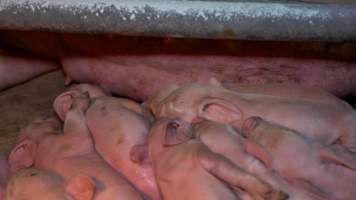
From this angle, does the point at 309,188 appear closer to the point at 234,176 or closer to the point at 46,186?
the point at 234,176

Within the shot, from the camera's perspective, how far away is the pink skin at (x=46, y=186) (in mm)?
1647

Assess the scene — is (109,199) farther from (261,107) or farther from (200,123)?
(261,107)

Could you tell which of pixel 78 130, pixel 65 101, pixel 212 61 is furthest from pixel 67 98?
pixel 212 61

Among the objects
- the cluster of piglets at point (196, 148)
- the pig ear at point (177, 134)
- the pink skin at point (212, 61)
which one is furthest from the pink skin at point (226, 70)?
the pig ear at point (177, 134)

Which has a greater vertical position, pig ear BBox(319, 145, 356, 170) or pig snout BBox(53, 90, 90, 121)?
pig ear BBox(319, 145, 356, 170)

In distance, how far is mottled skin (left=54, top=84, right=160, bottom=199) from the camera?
1.85m

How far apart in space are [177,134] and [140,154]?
0.44 ft

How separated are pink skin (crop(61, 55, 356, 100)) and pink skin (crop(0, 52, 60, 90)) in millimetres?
447

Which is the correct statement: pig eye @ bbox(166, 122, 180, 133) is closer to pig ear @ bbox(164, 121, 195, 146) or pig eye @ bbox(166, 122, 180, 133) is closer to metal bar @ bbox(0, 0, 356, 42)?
pig ear @ bbox(164, 121, 195, 146)

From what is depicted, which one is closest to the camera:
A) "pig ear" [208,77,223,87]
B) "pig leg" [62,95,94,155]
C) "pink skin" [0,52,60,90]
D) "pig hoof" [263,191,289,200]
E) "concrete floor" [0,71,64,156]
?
"pig hoof" [263,191,289,200]

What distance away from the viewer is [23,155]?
2.05m

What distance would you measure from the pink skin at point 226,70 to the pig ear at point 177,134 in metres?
0.43

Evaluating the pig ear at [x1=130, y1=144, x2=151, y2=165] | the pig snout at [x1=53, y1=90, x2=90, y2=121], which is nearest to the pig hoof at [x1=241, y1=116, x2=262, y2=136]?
the pig ear at [x1=130, y1=144, x2=151, y2=165]

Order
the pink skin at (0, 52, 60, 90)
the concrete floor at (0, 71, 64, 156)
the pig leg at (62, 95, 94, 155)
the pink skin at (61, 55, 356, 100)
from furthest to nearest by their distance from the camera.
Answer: the pink skin at (0, 52, 60, 90)
the concrete floor at (0, 71, 64, 156)
the pink skin at (61, 55, 356, 100)
the pig leg at (62, 95, 94, 155)
